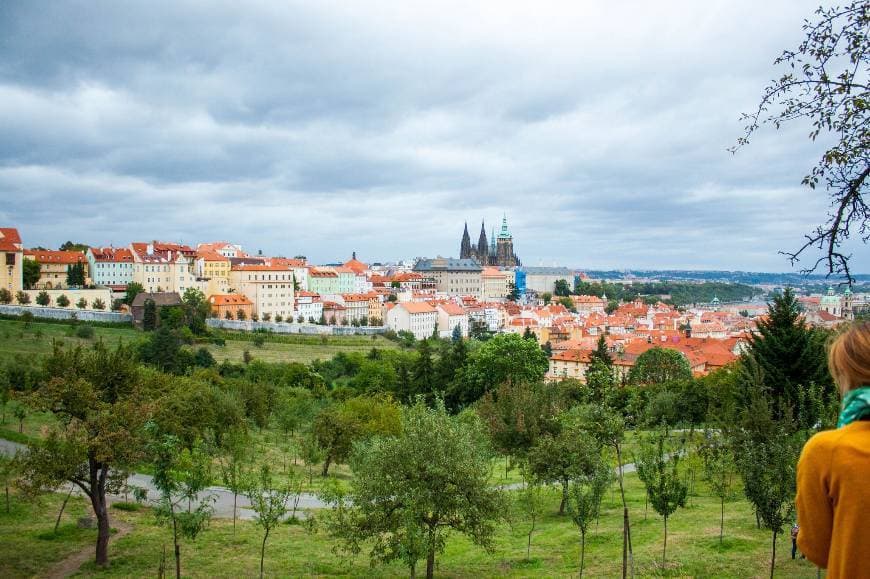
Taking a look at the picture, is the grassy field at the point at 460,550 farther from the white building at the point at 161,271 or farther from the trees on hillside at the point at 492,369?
the white building at the point at 161,271

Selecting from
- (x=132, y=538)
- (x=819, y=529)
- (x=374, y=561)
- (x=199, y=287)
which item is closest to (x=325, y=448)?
(x=132, y=538)

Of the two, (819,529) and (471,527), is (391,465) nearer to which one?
(471,527)

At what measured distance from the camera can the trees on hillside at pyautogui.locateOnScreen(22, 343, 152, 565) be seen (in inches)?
512

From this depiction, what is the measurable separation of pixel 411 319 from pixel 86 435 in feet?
290

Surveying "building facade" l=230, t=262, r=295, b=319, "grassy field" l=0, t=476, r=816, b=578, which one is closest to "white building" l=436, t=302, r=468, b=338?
"building facade" l=230, t=262, r=295, b=319

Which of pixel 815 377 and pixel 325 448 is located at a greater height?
pixel 815 377

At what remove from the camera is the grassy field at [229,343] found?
54188mm

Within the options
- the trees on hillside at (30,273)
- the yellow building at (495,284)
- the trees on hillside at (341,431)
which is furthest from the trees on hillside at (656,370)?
the yellow building at (495,284)

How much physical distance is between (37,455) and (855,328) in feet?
47.9

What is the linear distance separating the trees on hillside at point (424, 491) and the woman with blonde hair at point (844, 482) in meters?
9.82

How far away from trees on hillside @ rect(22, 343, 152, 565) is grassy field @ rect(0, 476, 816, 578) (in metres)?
1.49

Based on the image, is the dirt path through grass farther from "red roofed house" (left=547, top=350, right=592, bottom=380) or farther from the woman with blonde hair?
"red roofed house" (left=547, top=350, right=592, bottom=380)

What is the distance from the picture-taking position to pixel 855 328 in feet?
8.27

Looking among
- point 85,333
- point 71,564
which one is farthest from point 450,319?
point 71,564
